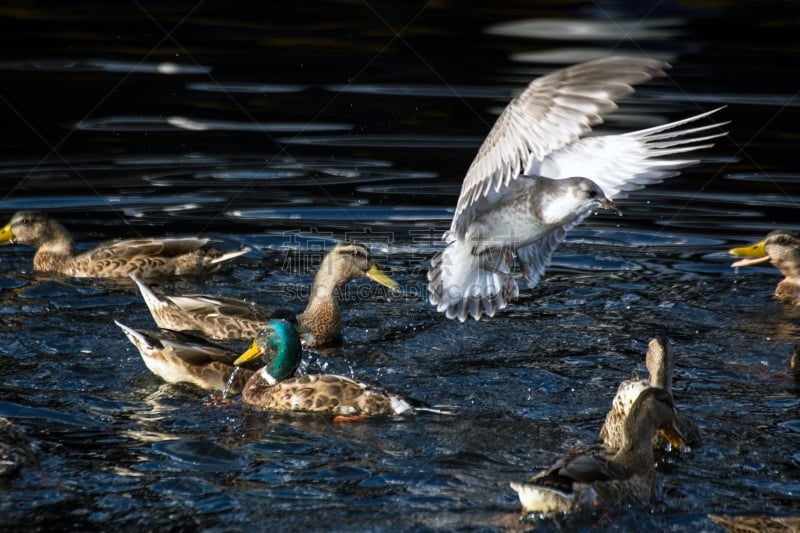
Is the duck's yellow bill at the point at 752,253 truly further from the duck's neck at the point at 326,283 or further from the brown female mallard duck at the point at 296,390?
the brown female mallard duck at the point at 296,390

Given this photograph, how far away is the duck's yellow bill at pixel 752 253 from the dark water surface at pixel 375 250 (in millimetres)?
186

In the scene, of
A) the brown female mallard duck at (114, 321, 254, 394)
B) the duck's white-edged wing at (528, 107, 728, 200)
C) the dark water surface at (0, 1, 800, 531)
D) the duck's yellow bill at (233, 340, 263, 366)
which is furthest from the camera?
the duck's white-edged wing at (528, 107, 728, 200)

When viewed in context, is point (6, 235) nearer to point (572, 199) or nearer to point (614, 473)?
point (572, 199)

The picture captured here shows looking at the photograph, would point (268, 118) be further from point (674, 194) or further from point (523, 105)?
point (523, 105)

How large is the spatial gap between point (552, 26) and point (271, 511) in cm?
1236

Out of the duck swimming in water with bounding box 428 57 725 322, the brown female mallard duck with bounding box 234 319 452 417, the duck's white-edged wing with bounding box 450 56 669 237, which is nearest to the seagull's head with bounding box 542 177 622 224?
the duck swimming in water with bounding box 428 57 725 322

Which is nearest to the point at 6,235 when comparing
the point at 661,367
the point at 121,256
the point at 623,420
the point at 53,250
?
the point at 53,250

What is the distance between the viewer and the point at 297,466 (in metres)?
6.39

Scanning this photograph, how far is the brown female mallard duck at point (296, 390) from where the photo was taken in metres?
7.29

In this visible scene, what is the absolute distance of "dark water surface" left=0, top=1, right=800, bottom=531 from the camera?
618 centimetres

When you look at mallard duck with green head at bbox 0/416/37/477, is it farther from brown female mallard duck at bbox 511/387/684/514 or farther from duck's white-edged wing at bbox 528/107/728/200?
duck's white-edged wing at bbox 528/107/728/200

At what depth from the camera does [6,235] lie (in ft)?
34.7

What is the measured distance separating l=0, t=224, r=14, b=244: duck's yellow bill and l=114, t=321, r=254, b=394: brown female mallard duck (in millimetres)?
2965

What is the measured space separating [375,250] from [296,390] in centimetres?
356
